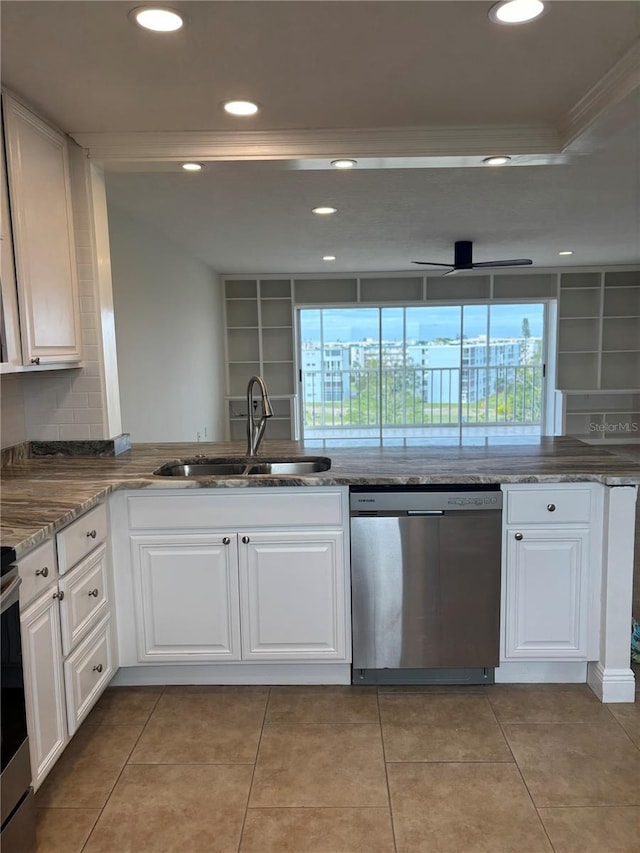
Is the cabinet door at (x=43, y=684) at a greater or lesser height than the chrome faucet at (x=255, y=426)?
lesser

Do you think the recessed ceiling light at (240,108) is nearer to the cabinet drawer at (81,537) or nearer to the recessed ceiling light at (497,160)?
the recessed ceiling light at (497,160)

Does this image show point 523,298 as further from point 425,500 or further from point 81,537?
point 81,537

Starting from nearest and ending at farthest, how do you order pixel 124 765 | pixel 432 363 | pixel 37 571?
pixel 37 571
pixel 124 765
pixel 432 363

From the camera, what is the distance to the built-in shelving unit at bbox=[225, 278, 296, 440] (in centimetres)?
817

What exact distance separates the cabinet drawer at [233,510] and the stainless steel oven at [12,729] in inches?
32.0

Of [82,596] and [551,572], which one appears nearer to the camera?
[82,596]

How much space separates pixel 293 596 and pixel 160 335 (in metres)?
2.88

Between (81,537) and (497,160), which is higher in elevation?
(497,160)

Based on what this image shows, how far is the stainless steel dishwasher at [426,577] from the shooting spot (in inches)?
93.7

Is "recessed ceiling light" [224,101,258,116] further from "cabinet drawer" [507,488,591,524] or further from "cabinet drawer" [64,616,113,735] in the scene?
"cabinet drawer" [64,616,113,735]

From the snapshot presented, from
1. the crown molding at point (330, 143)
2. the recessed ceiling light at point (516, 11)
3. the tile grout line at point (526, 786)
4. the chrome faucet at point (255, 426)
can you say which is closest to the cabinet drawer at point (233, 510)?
the chrome faucet at point (255, 426)

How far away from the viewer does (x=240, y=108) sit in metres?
2.42

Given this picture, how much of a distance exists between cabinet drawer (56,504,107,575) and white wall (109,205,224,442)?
1.67m

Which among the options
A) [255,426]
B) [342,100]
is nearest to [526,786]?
[255,426]
